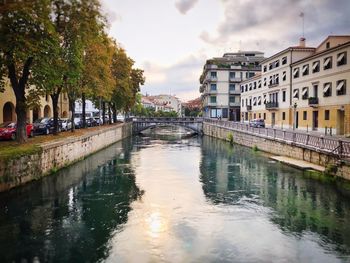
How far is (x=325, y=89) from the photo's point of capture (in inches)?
1778

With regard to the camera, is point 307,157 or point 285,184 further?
point 307,157

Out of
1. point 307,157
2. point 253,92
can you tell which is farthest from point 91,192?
point 253,92

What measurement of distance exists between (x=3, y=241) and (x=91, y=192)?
9190 mm

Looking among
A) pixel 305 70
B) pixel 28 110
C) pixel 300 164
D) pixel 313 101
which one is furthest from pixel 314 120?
pixel 28 110

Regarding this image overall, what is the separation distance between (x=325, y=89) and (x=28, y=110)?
1498 inches

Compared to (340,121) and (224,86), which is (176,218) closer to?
(340,121)

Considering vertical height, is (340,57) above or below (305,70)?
above

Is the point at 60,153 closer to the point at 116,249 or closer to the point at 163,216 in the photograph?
the point at 163,216

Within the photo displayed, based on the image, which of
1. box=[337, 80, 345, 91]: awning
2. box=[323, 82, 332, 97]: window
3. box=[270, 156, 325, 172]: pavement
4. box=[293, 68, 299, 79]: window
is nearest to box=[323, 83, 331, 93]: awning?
box=[323, 82, 332, 97]: window

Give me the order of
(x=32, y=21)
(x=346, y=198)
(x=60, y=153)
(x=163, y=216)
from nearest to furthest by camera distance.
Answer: (x=163, y=216) < (x=346, y=198) < (x=32, y=21) < (x=60, y=153)

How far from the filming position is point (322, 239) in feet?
48.1

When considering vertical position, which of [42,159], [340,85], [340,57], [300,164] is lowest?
[300,164]

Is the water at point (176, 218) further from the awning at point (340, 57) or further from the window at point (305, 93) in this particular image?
the window at point (305, 93)

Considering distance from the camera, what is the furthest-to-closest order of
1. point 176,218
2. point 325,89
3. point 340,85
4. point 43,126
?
point 325,89
point 340,85
point 43,126
point 176,218
